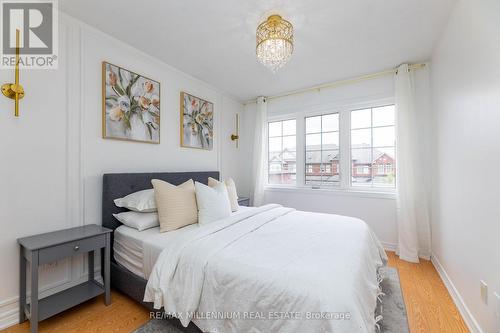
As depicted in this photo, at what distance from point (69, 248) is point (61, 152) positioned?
829mm

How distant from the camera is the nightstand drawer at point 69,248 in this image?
4.90 feet

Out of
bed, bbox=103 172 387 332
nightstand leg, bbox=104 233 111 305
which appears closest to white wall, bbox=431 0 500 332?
bed, bbox=103 172 387 332

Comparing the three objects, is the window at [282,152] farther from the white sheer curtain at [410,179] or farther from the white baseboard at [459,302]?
the white baseboard at [459,302]

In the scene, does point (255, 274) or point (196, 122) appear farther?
point (196, 122)

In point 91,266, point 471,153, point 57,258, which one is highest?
point 471,153

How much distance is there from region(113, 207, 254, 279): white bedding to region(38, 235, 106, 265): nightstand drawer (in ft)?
0.59

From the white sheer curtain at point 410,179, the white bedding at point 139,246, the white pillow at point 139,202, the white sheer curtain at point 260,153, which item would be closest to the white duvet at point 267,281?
the white bedding at point 139,246

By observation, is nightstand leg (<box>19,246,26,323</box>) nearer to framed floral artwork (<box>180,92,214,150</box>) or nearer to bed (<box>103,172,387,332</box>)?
bed (<box>103,172,387,332</box>)

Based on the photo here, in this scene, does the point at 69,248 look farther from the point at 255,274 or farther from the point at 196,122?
the point at 196,122

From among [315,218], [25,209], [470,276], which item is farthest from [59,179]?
[470,276]

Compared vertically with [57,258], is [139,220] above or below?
above

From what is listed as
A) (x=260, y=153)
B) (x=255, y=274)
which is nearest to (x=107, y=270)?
(x=255, y=274)

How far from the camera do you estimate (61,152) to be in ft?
6.15

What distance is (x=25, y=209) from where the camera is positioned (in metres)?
1.68
